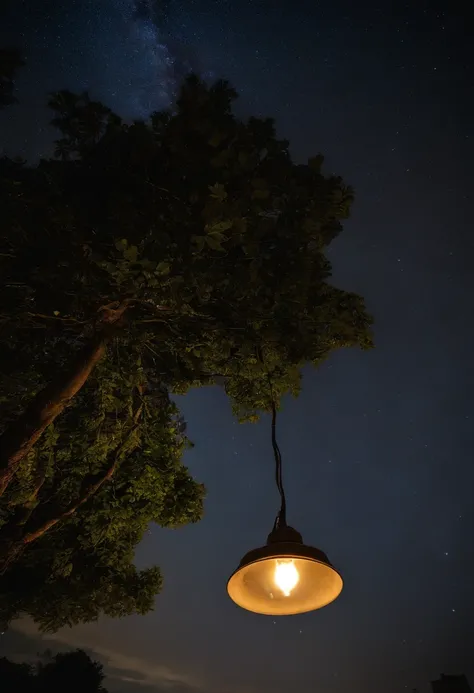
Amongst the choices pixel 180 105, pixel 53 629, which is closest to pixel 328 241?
pixel 180 105

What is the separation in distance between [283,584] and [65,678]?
2638 cm

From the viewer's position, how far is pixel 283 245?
517cm

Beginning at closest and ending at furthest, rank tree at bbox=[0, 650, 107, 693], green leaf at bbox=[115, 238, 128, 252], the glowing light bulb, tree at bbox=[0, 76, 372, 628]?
the glowing light bulb
green leaf at bbox=[115, 238, 128, 252]
tree at bbox=[0, 76, 372, 628]
tree at bbox=[0, 650, 107, 693]

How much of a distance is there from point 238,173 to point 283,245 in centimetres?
93

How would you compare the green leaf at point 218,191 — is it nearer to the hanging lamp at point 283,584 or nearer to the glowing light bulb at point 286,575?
the hanging lamp at point 283,584

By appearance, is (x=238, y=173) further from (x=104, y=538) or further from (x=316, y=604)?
(x=104, y=538)

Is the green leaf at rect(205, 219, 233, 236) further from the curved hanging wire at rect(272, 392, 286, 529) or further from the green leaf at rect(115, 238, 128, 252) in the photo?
the curved hanging wire at rect(272, 392, 286, 529)

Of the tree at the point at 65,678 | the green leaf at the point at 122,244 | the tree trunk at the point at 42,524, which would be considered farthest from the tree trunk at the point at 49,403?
the tree at the point at 65,678

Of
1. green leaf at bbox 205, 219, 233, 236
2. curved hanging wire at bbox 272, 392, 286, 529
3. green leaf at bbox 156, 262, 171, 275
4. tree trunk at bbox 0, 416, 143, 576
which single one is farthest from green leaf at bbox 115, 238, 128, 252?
tree trunk at bbox 0, 416, 143, 576

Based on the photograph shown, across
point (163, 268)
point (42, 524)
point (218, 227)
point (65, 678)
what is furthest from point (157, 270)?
point (65, 678)

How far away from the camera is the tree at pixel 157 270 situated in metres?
5.05

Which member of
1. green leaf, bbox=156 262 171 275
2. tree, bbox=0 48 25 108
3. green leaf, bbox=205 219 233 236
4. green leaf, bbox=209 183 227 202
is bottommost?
green leaf, bbox=156 262 171 275

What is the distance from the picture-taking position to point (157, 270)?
498cm

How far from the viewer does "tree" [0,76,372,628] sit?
505cm
